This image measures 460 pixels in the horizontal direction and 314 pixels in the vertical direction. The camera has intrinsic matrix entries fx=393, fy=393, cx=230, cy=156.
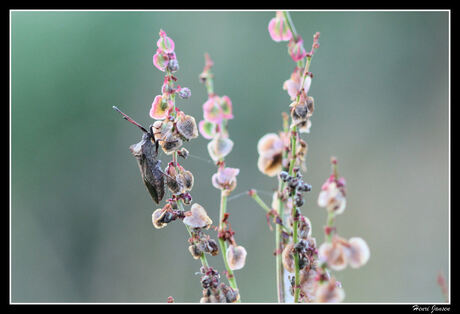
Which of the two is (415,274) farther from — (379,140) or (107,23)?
(107,23)

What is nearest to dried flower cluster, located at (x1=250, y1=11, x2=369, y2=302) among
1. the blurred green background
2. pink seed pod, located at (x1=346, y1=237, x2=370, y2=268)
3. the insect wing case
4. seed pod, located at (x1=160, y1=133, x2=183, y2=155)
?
pink seed pod, located at (x1=346, y1=237, x2=370, y2=268)

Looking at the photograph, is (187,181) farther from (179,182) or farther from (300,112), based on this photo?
(300,112)

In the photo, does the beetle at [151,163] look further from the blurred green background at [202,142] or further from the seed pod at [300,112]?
the blurred green background at [202,142]

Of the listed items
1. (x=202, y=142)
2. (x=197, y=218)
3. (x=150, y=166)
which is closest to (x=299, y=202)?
(x=197, y=218)

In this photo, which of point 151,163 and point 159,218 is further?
point 151,163

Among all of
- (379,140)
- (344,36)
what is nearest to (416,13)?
(344,36)

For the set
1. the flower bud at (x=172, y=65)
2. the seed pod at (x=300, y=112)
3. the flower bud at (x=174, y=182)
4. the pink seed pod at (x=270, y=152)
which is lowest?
the flower bud at (x=174, y=182)

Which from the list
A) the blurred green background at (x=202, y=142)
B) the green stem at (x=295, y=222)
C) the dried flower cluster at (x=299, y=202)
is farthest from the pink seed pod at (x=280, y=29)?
the blurred green background at (x=202, y=142)
